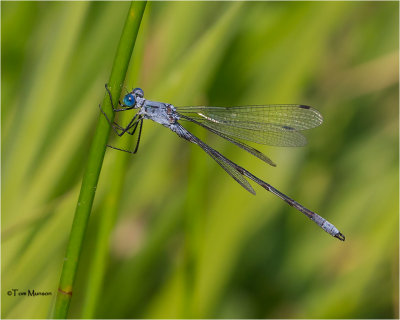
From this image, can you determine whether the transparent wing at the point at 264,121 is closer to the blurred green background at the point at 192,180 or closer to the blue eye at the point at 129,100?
the blurred green background at the point at 192,180

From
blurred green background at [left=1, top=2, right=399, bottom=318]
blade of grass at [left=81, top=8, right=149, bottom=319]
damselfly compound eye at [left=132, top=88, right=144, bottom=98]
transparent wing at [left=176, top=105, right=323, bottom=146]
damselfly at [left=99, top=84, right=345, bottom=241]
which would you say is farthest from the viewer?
transparent wing at [left=176, top=105, right=323, bottom=146]

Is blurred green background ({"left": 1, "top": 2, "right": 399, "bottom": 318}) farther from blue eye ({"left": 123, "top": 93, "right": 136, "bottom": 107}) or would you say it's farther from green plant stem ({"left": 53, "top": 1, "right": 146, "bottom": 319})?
green plant stem ({"left": 53, "top": 1, "right": 146, "bottom": 319})

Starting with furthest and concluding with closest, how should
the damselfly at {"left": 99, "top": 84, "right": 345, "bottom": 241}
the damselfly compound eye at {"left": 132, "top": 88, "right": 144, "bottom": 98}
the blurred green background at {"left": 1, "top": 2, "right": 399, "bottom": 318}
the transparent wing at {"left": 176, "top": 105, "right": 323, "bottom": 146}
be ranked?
the transparent wing at {"left": 176, "top": 105, "right": 323, "bottom": 146}
the damselfly at {"left": 99, "top": 84, "right": 345, "bottom": 241}
the damselfly compound eye at {"left": 132, "top": 88, "right": 144, "bottom": 98}
the blurred green background at {"left": 1, "top": 2, "right": 399, "bottom": 318}

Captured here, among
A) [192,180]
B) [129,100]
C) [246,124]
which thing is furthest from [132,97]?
[246,124]

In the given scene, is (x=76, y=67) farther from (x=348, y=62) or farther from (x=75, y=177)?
(x=348, y=62)

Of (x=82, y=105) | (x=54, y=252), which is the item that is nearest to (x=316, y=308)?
(x=54, y=252)

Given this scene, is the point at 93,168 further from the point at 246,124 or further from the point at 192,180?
the point at 246,124

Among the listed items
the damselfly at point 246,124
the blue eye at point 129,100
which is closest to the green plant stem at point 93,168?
the blue eye at point 129,100

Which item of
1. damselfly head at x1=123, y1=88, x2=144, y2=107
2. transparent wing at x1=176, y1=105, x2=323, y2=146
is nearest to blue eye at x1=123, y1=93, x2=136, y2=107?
damselfly head at x1=123, y1=88, x2=144, y2=107
